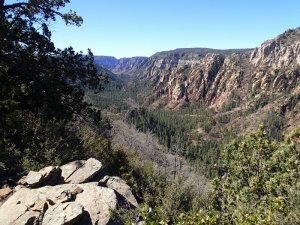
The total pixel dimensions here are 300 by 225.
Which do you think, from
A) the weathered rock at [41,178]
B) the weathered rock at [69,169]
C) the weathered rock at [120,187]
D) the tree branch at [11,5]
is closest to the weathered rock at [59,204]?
the weathered rock at [41,178]

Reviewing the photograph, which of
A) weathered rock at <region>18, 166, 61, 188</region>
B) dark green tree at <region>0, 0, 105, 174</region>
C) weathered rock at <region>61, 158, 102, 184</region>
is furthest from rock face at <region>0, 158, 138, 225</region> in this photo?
dark green tree at <region>0, 0, 105, 174</region>

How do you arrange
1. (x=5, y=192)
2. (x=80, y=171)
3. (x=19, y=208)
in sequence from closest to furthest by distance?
1. (x=19, y=208)
2. (x=5, y=192)
3. (x=80, y=171)

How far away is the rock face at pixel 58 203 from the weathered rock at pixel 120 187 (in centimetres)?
4

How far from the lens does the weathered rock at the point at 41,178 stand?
1439 centimetres

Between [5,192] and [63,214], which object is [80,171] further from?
[63,214]

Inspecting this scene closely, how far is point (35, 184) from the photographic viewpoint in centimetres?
1435

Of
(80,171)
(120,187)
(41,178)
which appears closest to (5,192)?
(41,178)

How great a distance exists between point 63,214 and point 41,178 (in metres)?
3.21

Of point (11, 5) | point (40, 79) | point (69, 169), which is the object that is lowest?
point (69, 169)

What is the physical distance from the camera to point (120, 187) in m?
15.5

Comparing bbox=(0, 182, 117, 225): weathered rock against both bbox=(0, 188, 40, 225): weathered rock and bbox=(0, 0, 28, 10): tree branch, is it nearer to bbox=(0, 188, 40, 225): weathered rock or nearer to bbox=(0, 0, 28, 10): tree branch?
bbox=(0, 188, 40, 225): weathered rock

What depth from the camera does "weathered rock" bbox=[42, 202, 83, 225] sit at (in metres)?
11.6

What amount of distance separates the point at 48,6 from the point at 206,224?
1887 centimetres

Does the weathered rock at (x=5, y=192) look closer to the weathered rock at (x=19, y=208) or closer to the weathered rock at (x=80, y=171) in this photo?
the weathered rock at (x=19, y=208)
